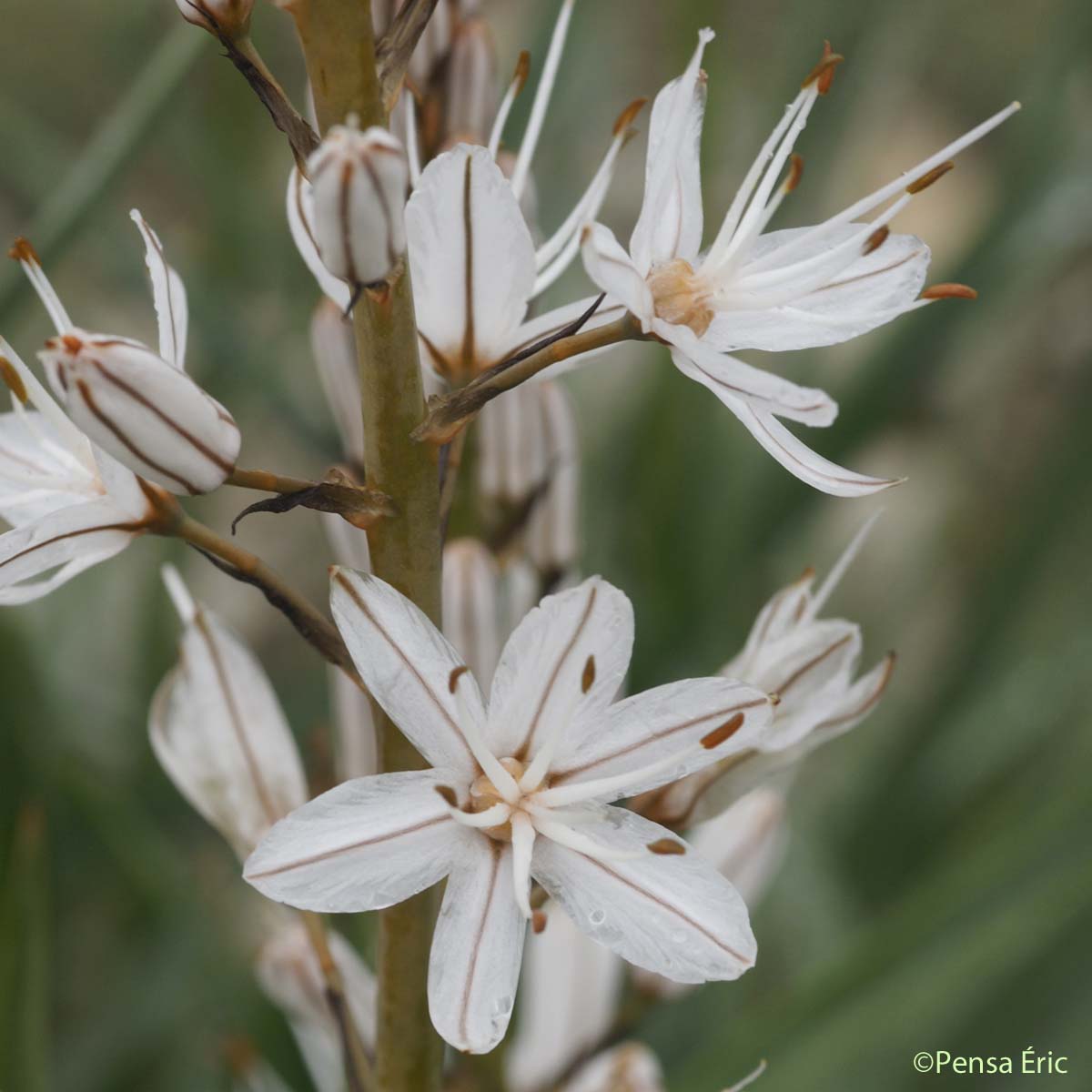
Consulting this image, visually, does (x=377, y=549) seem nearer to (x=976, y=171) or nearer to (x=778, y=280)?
(x=778, y=280)

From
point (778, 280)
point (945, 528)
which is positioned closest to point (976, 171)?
point (945, 528)

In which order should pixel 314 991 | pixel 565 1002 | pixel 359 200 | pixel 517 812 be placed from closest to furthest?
pixel 359 200 < pixel 517 812 < pixel 314 991 < pixel 565 1002

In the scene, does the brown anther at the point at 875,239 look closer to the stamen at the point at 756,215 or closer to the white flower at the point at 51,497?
the stamen at the point at 756,215

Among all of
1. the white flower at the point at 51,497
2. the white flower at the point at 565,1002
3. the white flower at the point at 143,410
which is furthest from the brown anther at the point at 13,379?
the white flower at the point at 565,1002

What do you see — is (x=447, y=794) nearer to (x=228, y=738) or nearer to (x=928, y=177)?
(x=228, y=738)

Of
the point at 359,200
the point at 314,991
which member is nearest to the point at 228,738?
the point at 314,991

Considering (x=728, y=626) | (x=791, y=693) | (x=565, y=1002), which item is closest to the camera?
(x=791, y=693)

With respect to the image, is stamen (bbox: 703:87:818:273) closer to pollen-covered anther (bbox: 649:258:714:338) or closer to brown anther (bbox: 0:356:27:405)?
pollen-covered anther (bbox: 649:258:714:338)

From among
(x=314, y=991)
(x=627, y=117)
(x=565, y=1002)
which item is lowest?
(x=565, y=1002)
